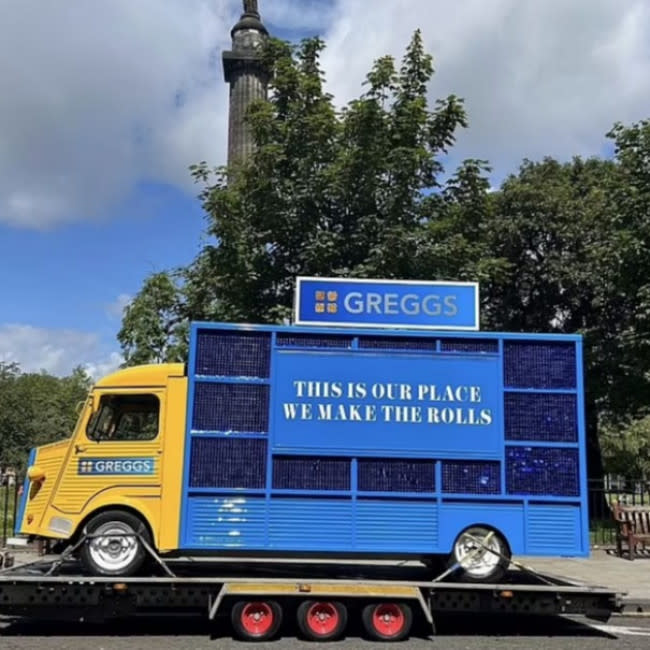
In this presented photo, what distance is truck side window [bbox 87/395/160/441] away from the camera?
8.68m

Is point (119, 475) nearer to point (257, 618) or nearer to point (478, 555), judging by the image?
point (257, 618)

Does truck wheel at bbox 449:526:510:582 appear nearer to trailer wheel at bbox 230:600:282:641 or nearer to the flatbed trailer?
the flatbed trailer

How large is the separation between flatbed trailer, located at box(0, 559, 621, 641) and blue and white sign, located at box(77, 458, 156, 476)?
1.03 m

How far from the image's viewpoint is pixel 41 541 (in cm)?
916

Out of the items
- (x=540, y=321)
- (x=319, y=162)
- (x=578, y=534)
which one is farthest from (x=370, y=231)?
(x=540, y=321)

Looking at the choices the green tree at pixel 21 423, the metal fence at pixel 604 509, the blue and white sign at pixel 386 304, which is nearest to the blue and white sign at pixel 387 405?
the blue and white sign at pixel 386 304

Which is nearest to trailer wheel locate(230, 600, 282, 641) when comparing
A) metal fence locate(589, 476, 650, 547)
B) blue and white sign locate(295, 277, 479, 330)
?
blue and white sign locate(295, 277, 479, 330)

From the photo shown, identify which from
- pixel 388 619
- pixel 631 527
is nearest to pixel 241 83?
pixel 631 527

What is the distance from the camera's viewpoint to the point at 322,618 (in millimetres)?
7762

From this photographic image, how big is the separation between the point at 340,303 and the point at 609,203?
12.5 meters

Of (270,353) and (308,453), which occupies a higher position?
(270,353)

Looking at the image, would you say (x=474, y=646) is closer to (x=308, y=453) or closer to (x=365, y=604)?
(x=365, y=604)

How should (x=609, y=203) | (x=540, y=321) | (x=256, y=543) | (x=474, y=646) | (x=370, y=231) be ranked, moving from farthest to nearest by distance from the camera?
(x=540, y=321) < (x=609, y=203) < (x=370, y=231) < (x=256, y=543) < (x=474, y=646)

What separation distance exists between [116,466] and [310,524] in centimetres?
222
